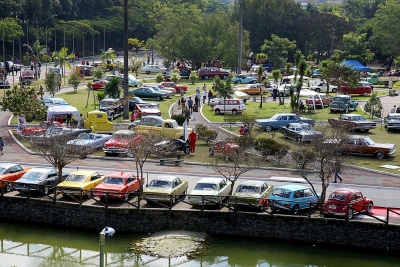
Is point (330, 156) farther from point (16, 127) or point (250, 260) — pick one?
point (16, 127)

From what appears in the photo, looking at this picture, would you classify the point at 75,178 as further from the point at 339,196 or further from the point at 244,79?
the point at 244,79

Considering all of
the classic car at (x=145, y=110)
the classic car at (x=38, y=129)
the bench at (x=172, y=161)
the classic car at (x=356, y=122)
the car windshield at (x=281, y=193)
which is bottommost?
the bench at (x=172, y=161)

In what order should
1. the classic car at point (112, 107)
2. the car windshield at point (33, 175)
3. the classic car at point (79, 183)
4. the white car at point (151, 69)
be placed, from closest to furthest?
the classic car at point (79, 183) → the car windshield at point (33, 175) → the classic car at point (112, 107) → the white car at point (151, 69)

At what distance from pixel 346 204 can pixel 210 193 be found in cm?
580

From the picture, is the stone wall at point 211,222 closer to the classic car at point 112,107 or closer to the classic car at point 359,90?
the classic car at point 112,107

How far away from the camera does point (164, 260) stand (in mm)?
28156

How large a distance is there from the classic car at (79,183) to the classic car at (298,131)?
14431mm

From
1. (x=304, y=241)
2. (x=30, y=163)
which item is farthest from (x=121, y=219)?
(x=30, y=163)

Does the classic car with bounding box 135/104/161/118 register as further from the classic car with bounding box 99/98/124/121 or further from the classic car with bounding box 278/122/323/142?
the classic car with bounding box 278/122/323/142

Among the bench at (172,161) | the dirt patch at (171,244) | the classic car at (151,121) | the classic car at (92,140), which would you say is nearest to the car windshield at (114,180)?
the dirt patch at (171,244)

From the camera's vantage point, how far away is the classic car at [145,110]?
52.7 metres

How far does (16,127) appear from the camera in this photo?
164 feet

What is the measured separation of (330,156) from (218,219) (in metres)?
6.11

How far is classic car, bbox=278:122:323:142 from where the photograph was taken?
43.9 m
